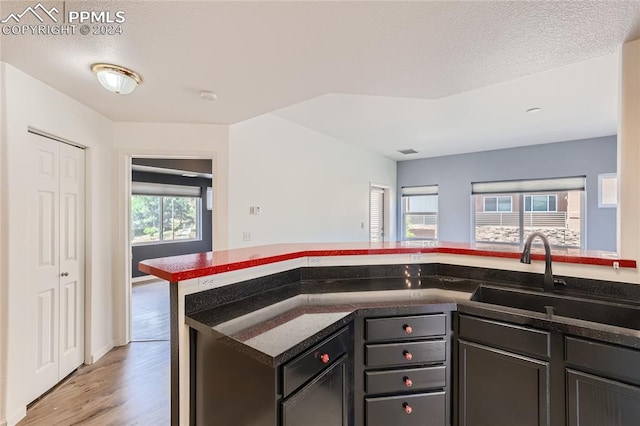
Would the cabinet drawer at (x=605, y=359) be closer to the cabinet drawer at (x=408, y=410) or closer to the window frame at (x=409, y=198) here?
the cabinet drawer at (x=408, y=410)

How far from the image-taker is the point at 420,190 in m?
6.80

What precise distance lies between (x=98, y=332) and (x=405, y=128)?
4413mm

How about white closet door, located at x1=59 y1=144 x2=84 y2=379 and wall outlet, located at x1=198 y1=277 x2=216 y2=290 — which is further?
white closet door, located at x1=59 y1=144 x2=84 y2=379

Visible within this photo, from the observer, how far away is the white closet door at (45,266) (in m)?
2.29

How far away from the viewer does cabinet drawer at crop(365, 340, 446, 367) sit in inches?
64.1

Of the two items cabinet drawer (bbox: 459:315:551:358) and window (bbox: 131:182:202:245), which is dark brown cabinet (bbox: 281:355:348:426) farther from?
window (bbox: 131:182:202:245)

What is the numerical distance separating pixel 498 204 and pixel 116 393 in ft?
21.0

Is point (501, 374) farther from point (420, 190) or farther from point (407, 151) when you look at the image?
point (420, 190)

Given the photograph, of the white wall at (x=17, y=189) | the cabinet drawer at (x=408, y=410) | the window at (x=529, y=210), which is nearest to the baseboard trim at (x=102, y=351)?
the white wall at (x=17, y=189)

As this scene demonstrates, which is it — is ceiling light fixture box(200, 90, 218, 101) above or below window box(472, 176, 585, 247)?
above

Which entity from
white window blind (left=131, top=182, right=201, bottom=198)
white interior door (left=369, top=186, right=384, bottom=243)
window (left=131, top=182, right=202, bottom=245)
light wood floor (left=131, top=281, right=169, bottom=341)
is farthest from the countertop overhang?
window (left=131, top=182, right=202, bottom=245)

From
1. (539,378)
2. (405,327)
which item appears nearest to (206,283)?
(405,327)

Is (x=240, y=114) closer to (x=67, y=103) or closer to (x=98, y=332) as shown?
(x=67, y=103)

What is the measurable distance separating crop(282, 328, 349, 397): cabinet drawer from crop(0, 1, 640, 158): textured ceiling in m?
1.57
